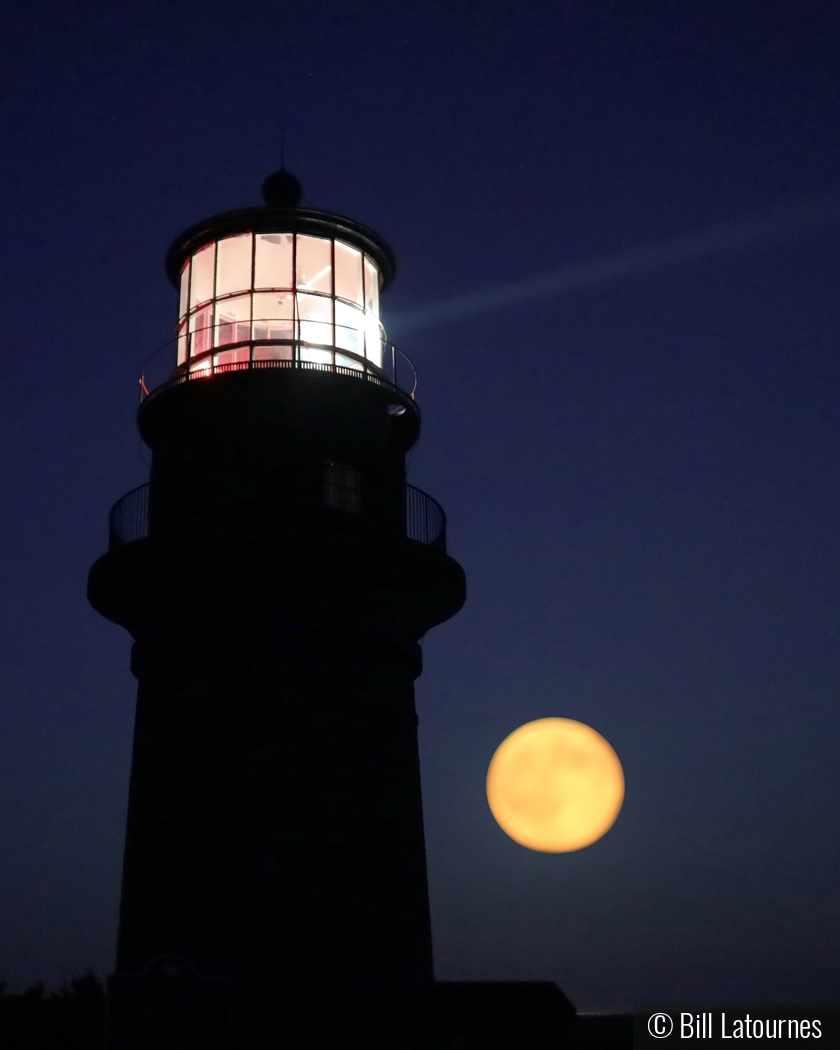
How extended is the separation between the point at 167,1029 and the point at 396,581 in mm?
8388

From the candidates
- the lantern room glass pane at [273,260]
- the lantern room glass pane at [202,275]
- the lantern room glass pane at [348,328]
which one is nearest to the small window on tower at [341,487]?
the lantern room glass pane at [348,328]

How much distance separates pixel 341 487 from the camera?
19.6 m

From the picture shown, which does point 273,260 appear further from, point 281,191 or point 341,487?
point 341,487

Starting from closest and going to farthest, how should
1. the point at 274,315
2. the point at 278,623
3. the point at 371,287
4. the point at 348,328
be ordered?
the point at 278,623, the point at 274,315, the point at 348,328, the point at 371,287

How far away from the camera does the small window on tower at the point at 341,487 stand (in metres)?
19.4

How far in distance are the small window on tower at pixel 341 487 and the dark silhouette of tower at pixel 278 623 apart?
0.03 meters

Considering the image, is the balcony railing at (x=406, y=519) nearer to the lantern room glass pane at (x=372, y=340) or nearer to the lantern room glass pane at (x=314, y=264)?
the lantern room glass pane at (x=372, y=340)

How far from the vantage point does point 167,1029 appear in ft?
40.7

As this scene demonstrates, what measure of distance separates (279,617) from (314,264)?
5952 mm

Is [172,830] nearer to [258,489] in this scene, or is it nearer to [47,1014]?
[47,1014]

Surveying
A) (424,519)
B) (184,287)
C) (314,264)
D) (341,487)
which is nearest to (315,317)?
(314,264)

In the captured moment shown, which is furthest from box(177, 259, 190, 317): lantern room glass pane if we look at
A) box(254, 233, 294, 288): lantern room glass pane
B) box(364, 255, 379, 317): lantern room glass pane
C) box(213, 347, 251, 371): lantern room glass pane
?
box(364, 255, 379, 317): lantern room glass pane

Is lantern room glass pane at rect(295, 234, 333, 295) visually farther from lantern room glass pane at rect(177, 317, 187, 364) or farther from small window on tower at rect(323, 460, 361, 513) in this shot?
small window on tower at rect(323, 460, 361, 513)

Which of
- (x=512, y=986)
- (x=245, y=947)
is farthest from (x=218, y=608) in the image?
(x=512, y=986)
